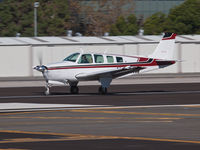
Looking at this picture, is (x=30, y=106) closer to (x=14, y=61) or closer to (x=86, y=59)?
(x=86, y=59)

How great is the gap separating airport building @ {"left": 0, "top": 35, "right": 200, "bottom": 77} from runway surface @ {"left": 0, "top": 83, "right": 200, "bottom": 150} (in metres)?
21.2

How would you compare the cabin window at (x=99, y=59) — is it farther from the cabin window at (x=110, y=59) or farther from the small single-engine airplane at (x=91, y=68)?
the cabin window at (x=110, y=59)

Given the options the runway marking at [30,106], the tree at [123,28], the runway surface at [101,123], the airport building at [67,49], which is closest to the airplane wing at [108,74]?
the runway surface at [101,123]

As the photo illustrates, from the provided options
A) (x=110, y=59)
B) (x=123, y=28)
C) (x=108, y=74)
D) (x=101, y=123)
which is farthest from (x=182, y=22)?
(x=101, y=123)

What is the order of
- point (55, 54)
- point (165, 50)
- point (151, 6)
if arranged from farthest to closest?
point (151, 6), point (55, 54), point (165, 50)

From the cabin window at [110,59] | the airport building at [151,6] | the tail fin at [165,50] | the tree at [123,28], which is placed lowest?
the cabin window at [110,59]

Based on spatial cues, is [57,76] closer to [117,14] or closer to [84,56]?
[84,56]

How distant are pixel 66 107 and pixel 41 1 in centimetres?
6193

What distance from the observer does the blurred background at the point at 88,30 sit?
149ft

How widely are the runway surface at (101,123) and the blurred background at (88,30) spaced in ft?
27.2

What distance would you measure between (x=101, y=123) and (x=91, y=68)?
36.9ft

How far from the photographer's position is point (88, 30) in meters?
81.4

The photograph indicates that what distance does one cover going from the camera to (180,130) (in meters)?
13.8

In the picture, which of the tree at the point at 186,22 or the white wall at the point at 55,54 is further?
the tree at the point at 186,22
